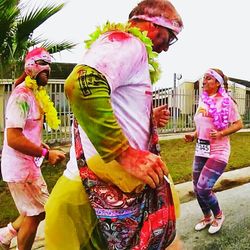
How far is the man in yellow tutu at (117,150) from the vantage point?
65.0 inches

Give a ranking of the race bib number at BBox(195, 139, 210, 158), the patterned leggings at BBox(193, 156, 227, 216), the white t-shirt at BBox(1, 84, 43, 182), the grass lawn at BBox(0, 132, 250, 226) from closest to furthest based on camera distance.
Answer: the white t-shirt at BBox(1, 84, 43, 182) → the patterned leggings at BBox(193, 156, 227, 216) → the race bib number at BBox(195, 139, 210, 158) → the grass lawn at BBox(0, 132, 250, 226)

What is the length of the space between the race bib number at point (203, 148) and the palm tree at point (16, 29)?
3064 mm

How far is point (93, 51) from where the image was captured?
5.70ft

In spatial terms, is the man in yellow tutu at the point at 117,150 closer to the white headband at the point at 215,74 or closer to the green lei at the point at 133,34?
the green lei at the point at 133,34

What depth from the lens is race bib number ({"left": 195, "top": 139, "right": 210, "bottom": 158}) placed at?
460 centimetres

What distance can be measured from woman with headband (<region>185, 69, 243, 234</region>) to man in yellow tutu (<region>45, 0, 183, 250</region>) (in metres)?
2.59

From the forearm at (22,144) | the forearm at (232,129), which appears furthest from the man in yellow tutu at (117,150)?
the forearm at (232,129)

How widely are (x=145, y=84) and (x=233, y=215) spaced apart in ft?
12.2

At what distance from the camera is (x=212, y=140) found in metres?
4.59

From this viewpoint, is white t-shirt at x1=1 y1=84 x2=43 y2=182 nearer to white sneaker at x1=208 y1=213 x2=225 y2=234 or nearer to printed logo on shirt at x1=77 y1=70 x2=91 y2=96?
printed logo on shirt at x1=77 y1=70 x2=91 y2=96

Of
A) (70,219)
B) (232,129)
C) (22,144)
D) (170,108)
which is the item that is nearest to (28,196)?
(22,144)

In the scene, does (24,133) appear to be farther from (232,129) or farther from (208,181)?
(232,129)

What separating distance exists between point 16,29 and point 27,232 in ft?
12.4

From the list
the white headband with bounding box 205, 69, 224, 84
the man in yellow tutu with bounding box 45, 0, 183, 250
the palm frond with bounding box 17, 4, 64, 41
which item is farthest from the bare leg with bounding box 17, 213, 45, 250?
the palm frond with bounding box 17, 4, 64, 41
